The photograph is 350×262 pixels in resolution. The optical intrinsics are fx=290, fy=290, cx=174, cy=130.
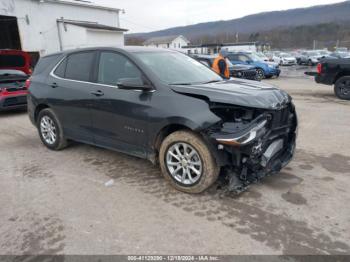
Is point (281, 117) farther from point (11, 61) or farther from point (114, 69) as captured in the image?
point (11, 61)

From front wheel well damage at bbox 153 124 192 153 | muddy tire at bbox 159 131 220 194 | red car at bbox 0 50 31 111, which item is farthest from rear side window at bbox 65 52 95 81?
red car at bbox 0 50 31 111

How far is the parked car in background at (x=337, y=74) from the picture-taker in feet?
32.6

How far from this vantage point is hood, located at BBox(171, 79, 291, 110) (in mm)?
3283

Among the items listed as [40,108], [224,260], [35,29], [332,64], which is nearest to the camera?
[224,260]

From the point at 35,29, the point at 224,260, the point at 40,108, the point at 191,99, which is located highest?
the point at 35,29

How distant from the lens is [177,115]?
344 cm

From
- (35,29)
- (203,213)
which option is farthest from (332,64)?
(35,29)

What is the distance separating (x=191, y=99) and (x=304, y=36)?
96445 millimetres

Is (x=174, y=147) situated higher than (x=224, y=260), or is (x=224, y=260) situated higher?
(x=174, y=147)

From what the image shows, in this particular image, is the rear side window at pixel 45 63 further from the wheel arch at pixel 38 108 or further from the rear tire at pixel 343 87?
the rear tire at pixel 343 87

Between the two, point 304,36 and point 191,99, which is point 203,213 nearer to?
point 191,99

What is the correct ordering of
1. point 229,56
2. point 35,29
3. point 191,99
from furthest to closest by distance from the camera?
point 35,29, point 229,56, point 191,99

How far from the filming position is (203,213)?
3172 millimetres

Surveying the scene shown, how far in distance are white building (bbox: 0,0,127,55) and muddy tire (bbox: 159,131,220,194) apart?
61.4 ft
